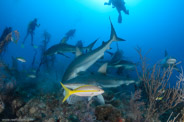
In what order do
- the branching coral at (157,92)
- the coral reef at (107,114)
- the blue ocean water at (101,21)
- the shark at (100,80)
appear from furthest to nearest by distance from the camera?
the blue ocean water at (101,21) → the branching coral at (157,92) → the shark at (100,80) → the coral reef at (107,114)

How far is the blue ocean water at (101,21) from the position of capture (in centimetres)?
12538

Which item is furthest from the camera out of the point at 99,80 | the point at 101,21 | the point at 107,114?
the point at 101,21

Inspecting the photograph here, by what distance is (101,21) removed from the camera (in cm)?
16950

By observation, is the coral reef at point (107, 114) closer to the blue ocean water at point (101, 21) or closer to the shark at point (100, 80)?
the shark at point (100, 80)

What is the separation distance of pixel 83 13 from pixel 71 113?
Result: 176103mm

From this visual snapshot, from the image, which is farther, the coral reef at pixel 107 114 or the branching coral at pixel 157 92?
the branching coral at pixel 157 92

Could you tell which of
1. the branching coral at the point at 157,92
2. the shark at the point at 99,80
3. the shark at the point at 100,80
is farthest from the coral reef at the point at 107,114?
the branching coral at the point at 157,92

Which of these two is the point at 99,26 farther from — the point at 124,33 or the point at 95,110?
the point at 95,110

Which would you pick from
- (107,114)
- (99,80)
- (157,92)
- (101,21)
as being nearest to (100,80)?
(99,80)

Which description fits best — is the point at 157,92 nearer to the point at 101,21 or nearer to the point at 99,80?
the point at 99,80

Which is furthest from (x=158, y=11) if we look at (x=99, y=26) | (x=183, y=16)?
(x=99, y=26)

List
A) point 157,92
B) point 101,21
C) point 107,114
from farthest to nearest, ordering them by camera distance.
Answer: point 101,21 → point 157,92 → point 107,114

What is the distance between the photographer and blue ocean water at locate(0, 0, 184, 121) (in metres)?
125

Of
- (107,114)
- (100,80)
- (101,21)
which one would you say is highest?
(101,21)
